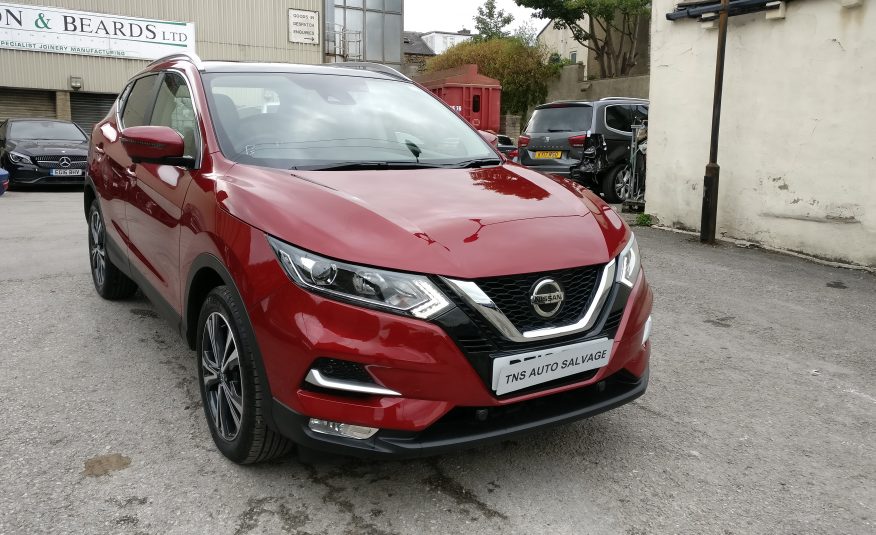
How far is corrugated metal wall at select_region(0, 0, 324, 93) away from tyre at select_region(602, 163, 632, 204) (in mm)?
14629

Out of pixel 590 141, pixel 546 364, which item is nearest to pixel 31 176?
pixel 590 141

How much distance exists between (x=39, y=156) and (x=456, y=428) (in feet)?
44.4

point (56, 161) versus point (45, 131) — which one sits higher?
point (45, 131)

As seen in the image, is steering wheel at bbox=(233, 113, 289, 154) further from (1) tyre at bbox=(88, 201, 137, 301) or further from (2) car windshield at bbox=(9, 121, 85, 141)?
(2) car windshield at bbox=(9, 121, 85, 141)

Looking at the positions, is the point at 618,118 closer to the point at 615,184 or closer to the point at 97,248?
the point at 615,184

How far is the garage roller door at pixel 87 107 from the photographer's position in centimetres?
2452

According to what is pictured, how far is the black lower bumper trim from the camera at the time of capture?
235 cm

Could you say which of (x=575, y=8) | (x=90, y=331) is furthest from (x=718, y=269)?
(x=575, y=8)

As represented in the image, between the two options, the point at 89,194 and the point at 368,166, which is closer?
the point at 368,166

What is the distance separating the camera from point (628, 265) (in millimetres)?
2820

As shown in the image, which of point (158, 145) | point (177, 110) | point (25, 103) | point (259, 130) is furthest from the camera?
point (25, 103)

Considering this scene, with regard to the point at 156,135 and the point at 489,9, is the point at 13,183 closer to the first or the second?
the point at 156,135

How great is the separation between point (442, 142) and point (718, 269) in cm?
411

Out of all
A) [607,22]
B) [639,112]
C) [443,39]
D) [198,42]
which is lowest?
[639,112]
